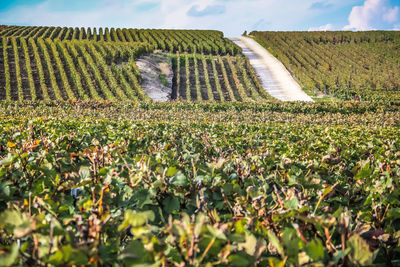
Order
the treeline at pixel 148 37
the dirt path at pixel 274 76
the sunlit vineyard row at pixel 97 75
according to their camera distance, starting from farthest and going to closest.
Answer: the treeline at pixel 148 37, the dirt path at pixel 274 76, the sunlit vineyard row at pixel 97 75

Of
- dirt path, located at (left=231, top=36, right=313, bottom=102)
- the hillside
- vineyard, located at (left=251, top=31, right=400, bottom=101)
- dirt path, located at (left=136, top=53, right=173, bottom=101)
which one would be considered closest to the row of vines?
the hillside

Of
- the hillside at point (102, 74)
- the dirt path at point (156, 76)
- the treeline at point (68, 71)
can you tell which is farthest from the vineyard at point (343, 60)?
the treeline at point (68, 71)

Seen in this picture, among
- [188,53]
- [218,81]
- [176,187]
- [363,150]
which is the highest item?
[188,53]

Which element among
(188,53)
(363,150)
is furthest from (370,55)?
(363,150)

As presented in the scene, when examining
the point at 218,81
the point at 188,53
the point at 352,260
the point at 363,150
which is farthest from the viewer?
the point at 188,53

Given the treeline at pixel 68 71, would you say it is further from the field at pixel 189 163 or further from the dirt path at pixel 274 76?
the dirt path at pixel 274 76

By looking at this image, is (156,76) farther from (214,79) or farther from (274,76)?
(274,76)

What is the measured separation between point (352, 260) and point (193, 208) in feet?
2.41

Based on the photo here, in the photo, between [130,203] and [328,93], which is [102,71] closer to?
[328,93]

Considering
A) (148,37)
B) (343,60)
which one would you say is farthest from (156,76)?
(343,60)

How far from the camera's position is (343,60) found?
47.2m

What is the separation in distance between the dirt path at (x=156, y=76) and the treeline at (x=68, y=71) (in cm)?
112

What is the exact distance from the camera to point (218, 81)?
3200 cm

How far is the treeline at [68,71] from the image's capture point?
23469mm
